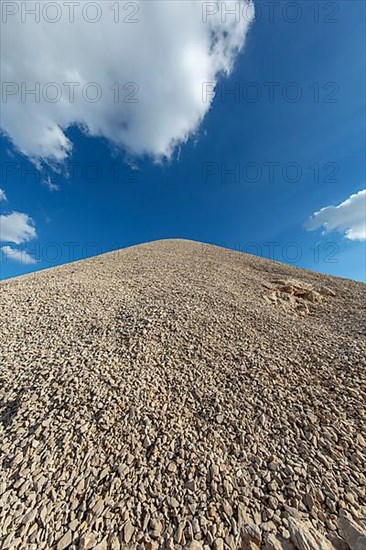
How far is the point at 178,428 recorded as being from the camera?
12.4 ft

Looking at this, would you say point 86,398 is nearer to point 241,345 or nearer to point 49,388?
point 49,388

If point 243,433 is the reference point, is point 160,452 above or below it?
below

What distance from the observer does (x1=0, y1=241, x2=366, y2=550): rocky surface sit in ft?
8.71

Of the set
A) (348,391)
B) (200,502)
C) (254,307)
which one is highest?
(254,307)

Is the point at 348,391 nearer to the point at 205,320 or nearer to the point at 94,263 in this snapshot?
the point at 205,320

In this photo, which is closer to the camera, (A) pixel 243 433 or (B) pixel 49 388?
(A) pixel 243 433

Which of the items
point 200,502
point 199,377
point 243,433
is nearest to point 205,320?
point 199,377

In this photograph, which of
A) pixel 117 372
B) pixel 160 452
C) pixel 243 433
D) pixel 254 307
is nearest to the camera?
pixel 160 452

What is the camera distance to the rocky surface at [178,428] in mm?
2654

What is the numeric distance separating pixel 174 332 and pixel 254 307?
132 inches

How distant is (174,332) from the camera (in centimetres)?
614

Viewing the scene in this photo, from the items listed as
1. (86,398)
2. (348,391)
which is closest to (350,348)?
(348,391)

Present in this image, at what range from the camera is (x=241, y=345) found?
5887mm

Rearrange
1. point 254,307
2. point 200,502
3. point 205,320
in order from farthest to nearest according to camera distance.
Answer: point 254,307 < point 205,320 < point 200,502
